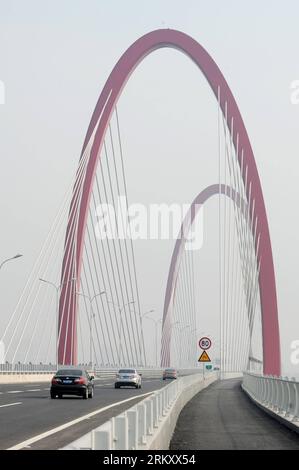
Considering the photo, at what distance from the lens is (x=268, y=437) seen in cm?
2081

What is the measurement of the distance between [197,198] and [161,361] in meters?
41.0

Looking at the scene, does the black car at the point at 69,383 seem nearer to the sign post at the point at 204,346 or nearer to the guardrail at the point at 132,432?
the sign post at the point at 204,346

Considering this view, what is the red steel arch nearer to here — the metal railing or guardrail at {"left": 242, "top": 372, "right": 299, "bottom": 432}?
the metal railing

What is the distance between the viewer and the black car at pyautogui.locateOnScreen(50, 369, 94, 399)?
4112cm

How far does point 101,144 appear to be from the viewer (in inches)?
2680

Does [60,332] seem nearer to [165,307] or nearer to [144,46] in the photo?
[144,46]

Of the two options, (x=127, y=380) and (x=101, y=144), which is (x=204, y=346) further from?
(x=101, y=144)

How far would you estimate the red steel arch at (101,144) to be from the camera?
220ft

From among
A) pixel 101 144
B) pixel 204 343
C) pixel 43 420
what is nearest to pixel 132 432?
pixel 43 420

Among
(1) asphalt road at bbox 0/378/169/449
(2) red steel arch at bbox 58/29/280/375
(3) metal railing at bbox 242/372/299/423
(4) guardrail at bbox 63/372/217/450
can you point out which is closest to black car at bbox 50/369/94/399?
(1) asphalt road at bbox 0/378/169/449

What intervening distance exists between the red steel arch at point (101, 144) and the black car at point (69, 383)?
24455 millimetres

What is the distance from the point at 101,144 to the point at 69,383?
97.0 feet

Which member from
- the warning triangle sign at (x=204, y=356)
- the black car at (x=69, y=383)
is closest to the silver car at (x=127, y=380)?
the warning triangle sign at (x=204, y=356)
